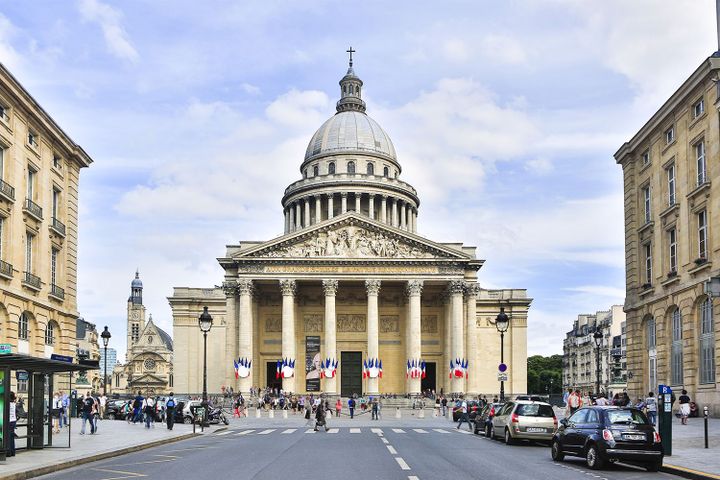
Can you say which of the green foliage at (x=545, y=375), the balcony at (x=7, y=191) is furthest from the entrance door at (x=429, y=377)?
the green foliage at (x=545, y=375)

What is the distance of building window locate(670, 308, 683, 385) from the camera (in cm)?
4678

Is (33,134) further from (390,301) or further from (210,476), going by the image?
(390,301)

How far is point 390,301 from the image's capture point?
3580 inches

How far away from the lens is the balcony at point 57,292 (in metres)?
45.6

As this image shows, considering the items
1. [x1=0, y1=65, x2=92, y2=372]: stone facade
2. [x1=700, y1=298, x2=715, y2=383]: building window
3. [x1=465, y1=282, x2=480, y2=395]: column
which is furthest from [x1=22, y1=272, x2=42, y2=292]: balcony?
[x1=465, y1=282, x2=480, y2=395]: column

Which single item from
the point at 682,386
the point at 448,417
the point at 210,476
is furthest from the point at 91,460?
the point at 448,417

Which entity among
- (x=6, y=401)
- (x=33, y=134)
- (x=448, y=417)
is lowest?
(x=448, y=417)

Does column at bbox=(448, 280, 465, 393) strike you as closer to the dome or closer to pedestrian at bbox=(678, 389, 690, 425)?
the dome

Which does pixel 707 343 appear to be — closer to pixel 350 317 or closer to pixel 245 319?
pixel 245 319

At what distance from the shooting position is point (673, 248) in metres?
48.3

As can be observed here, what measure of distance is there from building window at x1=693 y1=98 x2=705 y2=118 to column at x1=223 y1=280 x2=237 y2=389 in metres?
49.6

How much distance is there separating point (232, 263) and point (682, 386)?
49.2 meters

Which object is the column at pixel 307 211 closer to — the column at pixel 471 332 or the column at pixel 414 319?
the column at pixel 414 319

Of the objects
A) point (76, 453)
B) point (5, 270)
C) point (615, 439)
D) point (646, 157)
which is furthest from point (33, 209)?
point (646, 157)
